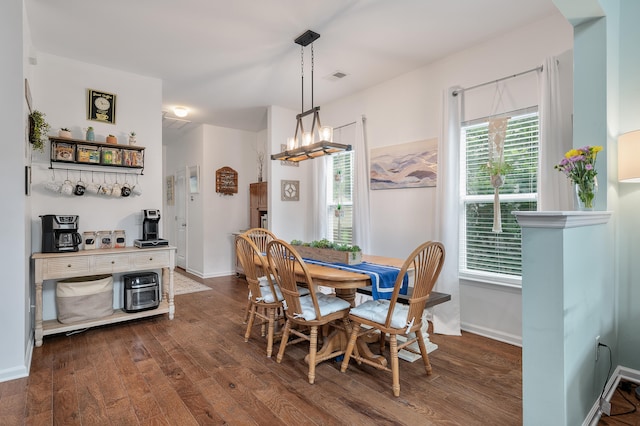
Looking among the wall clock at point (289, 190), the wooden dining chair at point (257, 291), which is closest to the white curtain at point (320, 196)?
the wall clock at point (289, 190)

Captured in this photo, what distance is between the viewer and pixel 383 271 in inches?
99.2

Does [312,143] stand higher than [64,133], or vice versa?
[64,133]

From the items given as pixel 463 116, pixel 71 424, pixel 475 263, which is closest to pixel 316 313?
pixel 71 424

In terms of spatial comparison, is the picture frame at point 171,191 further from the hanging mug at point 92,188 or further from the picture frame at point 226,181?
the hanging mug at point 92,188

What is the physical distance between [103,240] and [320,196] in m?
2.81

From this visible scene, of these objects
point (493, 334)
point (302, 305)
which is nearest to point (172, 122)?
point (302, 305)

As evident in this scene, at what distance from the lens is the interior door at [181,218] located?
6.81m

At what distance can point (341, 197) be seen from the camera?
4.91 m

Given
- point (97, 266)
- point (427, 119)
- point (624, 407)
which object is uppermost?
point (427, 119)

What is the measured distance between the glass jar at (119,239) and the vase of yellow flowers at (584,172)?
13.6 feet

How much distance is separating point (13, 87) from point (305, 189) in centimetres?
367

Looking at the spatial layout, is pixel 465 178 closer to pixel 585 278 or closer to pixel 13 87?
pixel 585 278

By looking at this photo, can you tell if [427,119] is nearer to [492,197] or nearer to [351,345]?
[492,197]

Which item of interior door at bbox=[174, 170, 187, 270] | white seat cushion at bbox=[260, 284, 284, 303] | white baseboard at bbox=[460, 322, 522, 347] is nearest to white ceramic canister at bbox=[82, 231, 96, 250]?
white seat cushion at bbox=[260, 284, 284, 303]
